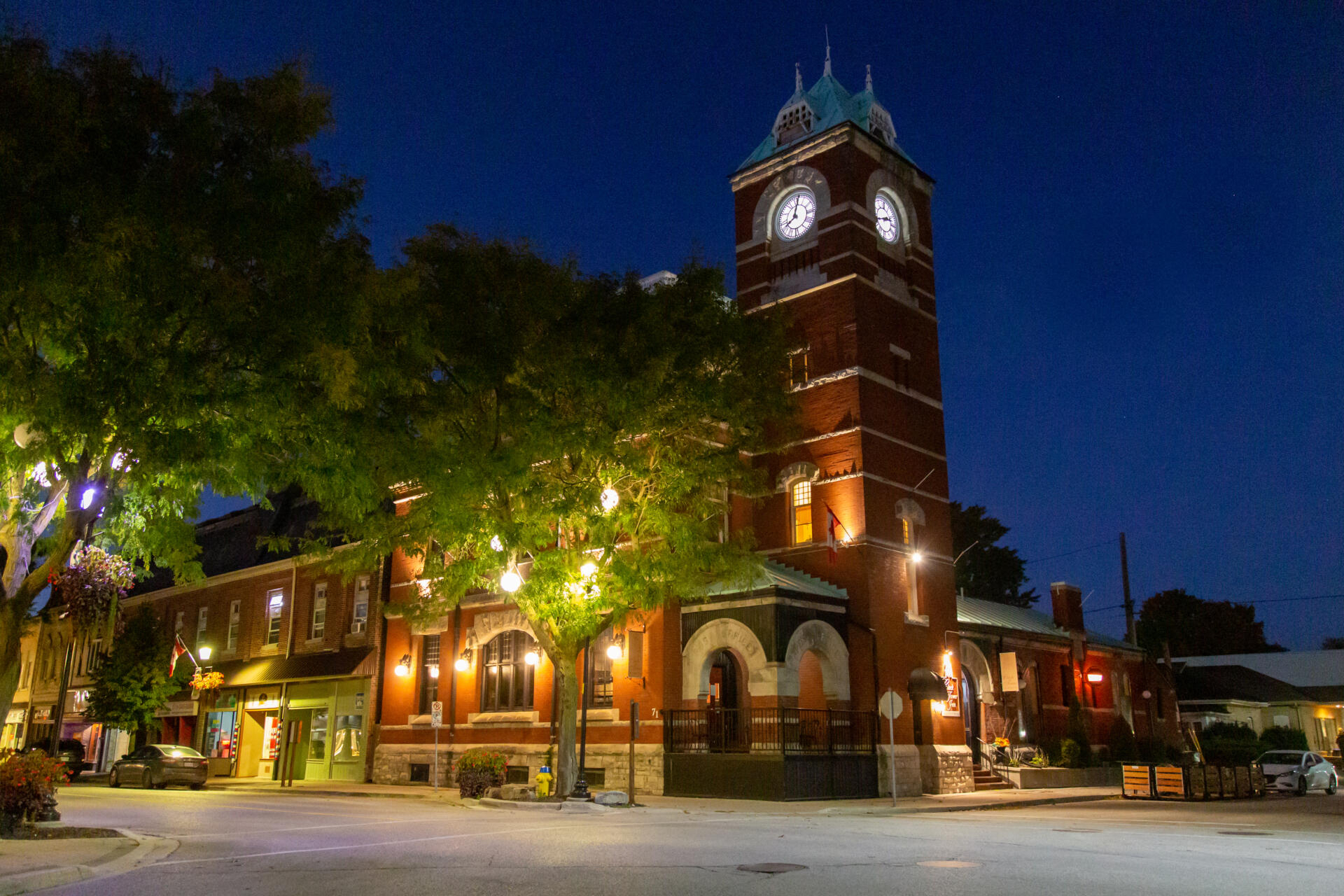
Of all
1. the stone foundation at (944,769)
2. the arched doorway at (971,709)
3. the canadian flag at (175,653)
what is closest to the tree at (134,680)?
the canadian flag at (175,653)

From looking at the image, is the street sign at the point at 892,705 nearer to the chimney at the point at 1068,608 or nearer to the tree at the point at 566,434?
the tree at the point at 566,434

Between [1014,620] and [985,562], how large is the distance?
2479 cm

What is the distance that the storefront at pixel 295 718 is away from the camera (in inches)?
A: 1371

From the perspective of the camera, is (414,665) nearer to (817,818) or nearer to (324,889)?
(817,818)

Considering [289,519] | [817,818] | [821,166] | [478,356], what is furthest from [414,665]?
[821,166]

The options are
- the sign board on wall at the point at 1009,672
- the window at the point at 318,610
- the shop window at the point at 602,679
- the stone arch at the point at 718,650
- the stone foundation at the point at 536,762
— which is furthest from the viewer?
the window at the point at 318,610

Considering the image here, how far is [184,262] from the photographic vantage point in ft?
43.7

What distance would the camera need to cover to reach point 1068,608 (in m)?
39.6

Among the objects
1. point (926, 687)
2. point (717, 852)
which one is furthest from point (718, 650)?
point (717, 852)

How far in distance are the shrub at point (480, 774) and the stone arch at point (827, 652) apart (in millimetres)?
7390

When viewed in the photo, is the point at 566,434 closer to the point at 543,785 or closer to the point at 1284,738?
the point at 543,785

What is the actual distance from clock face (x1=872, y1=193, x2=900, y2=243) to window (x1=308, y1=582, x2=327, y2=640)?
73.8ft

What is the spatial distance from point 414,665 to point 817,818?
17625mm

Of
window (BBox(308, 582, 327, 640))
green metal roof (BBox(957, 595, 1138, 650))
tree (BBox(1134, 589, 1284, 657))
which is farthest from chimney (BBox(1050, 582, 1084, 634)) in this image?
tree (BBox(1134, 589, 1284, 657))
